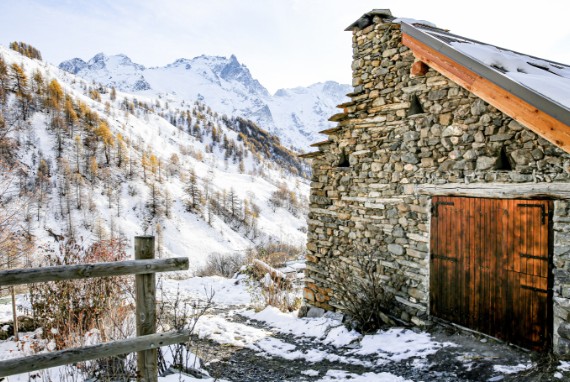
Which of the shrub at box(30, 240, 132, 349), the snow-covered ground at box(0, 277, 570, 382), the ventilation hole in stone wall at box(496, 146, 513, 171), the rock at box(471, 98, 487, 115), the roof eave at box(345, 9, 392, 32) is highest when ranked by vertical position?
the roof eave at box(345, 9, 392, 32)

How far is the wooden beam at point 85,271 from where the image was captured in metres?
2.65

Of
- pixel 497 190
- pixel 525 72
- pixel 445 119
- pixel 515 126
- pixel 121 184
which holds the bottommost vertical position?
pixel 121 184

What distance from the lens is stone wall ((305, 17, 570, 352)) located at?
4.46m

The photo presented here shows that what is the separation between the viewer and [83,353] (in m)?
2.71

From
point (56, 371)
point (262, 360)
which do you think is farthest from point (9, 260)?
point (262, 360)

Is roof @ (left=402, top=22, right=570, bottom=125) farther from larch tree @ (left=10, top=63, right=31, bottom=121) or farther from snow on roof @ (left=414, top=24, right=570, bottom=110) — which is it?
larch tree @ (left=10, top=63, right=31, bottom=121)

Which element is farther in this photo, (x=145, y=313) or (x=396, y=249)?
(x=396, y=249)

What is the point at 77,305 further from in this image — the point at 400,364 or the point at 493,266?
the point at 493,266

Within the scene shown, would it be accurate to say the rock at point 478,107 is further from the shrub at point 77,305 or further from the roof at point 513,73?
the shrub at point 77,305

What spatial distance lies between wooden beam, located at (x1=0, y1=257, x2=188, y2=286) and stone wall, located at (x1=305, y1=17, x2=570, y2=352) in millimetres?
4017

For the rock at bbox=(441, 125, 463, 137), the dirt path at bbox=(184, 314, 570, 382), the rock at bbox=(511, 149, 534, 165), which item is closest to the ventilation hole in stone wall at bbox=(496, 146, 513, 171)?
the rock at bbox=(511, 149, 534, 165)

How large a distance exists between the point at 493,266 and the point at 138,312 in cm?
434

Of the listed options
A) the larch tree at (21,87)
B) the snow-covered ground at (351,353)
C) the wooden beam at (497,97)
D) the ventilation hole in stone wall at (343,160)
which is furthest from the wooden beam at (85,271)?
the larch tree at (21,87)

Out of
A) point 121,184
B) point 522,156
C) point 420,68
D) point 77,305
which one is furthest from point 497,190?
point 121,184
